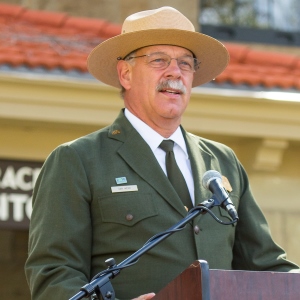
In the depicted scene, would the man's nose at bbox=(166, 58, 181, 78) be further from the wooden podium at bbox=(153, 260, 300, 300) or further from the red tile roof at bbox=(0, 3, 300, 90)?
the red tile roof at bbox=(0, 3, 300, 90)

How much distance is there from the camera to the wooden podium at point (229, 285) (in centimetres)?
394

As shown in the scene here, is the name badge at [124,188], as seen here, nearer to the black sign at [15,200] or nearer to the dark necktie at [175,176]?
the dark necktie at [175,176]

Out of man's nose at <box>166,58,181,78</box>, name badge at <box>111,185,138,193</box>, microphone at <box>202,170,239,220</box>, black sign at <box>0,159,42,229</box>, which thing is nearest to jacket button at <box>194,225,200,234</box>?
name badge at <box>111,185,138,193</box>

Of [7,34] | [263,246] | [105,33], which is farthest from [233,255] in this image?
[105,33]

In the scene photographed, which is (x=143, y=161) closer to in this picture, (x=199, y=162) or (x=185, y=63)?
(x=199, y=162)

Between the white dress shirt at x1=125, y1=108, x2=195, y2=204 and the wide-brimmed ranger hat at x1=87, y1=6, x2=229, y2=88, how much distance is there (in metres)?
0.34

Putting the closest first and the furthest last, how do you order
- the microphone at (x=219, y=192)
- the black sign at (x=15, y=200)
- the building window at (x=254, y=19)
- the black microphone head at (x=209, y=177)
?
1. the microphone at (x=219, y=192)
2. the black microphone head at (x=209, y=177)
3. the black sign at (x=15, y=200)
4. the building window at (x=254, y=19)

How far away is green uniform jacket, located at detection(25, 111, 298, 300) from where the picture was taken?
4.73 meters

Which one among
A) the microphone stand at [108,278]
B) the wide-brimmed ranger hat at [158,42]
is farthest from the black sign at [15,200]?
the microphone stand at [108,278]

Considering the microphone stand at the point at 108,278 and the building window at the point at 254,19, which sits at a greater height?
the building window at the point at 254,19

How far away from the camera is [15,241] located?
11.2 m

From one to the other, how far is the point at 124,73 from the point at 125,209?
31.9 inches

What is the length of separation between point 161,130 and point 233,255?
63cm

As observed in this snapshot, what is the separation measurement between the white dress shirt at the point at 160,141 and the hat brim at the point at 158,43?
33 centimetres
